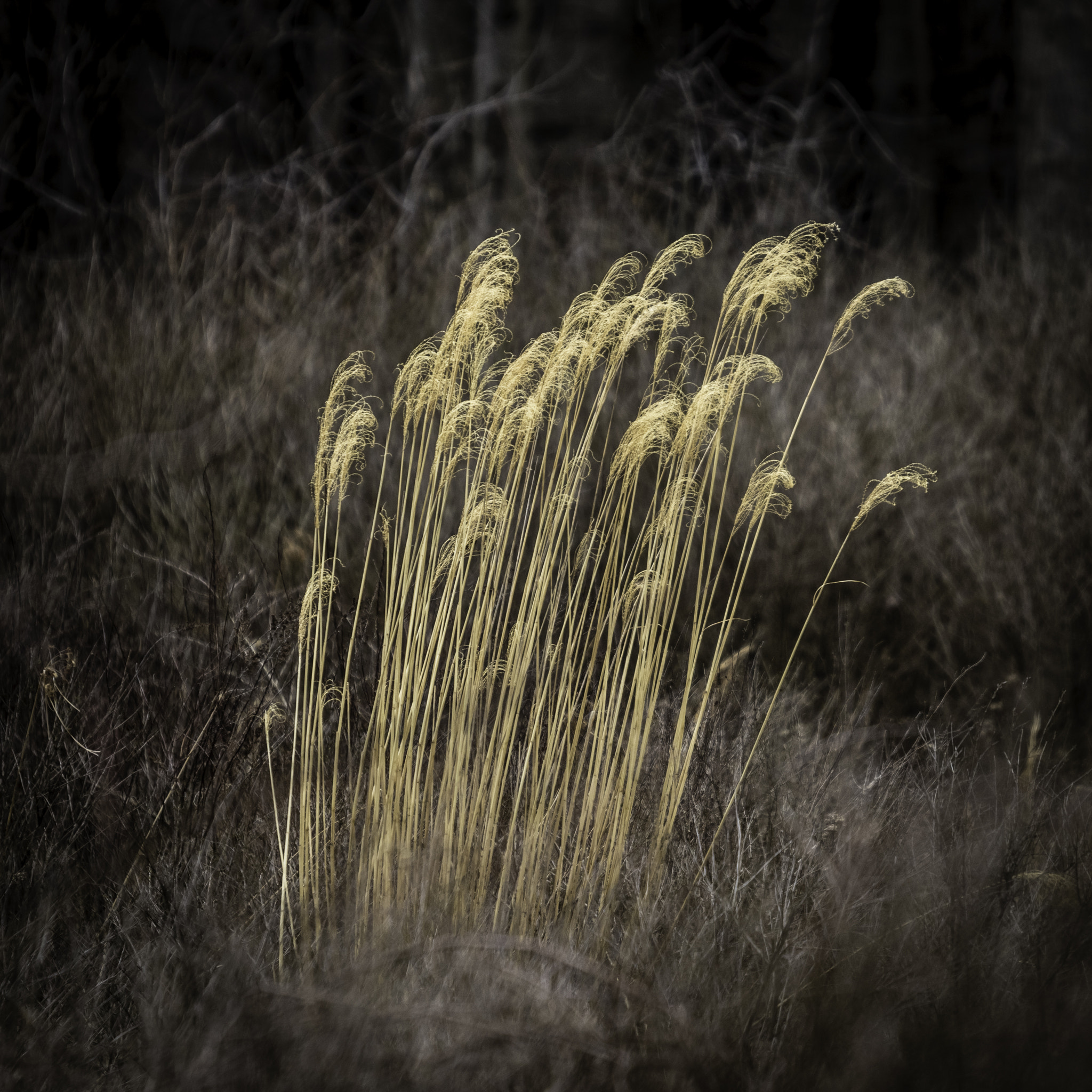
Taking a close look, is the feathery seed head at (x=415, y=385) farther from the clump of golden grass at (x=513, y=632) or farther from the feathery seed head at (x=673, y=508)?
the feathery seed head at (x=673, y=508)

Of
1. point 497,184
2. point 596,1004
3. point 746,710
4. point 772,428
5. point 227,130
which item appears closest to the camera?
point 596,1004

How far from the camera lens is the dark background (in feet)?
18.4

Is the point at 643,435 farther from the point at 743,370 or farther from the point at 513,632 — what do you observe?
the point at 513,632

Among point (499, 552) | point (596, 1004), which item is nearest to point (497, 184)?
point (499, 552)

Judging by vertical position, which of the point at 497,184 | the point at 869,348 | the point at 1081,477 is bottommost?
the point at 1081,477

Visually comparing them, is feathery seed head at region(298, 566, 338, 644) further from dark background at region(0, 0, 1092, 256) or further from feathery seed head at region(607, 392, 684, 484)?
dark background at region(0, 0, 1092, 256)

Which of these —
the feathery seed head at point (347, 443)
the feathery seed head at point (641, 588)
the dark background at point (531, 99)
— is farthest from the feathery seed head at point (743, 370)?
the dark background at point (531, 99)

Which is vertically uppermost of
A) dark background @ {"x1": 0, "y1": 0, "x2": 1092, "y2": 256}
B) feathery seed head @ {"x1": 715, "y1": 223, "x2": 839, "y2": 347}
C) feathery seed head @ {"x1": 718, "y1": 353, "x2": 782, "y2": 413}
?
dark background @ {"x1": 0, "y1": 0, "x2": 1092, "y2": 256}

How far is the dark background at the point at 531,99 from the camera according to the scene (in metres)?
5.62

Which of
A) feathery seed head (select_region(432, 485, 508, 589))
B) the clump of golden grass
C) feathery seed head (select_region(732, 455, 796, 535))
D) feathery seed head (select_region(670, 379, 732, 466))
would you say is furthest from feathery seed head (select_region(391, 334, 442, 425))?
feathery seed head (select_region(732, 455, 796, 535))

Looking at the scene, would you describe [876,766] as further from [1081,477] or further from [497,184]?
[497,184]

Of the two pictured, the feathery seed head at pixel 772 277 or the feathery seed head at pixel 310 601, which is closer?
the feathery seed head at pixel 772 277

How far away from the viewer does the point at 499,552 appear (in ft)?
7.16

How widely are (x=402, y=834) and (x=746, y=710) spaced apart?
3.79ft
